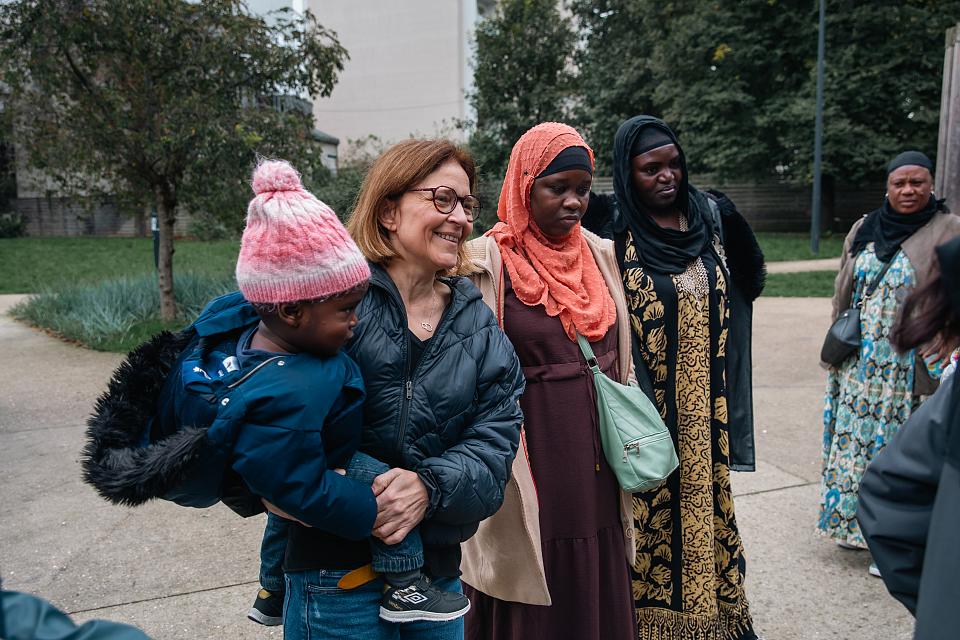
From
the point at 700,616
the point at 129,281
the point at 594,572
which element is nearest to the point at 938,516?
the point at 594,572

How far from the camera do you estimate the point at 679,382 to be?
120 inches

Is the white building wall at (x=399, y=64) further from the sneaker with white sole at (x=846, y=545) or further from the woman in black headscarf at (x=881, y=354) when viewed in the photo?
the sneaker with white sole at (x=846, y=545)

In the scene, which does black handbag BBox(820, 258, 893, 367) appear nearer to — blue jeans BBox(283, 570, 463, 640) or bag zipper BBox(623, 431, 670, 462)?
bag zipper BBox(623, 431, 670, 462)

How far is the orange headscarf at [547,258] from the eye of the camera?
8.76 ft

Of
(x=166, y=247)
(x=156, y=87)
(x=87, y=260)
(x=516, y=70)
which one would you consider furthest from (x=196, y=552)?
(x=516, y=70)

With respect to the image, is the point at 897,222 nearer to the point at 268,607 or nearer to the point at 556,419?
the point at 556,419

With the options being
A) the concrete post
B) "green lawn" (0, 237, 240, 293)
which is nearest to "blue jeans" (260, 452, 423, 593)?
the concrete post

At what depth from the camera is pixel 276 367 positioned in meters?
1.61

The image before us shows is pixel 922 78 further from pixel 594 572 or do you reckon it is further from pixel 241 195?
pixel 594 572

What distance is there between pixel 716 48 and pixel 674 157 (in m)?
22.2

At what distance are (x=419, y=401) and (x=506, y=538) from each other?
0.78 metres

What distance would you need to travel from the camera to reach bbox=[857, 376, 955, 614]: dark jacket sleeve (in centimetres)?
135

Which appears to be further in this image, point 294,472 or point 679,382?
point 679,382

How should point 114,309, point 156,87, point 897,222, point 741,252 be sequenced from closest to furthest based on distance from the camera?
point 741,252, point 897,222, point 156,87, point 114,309
